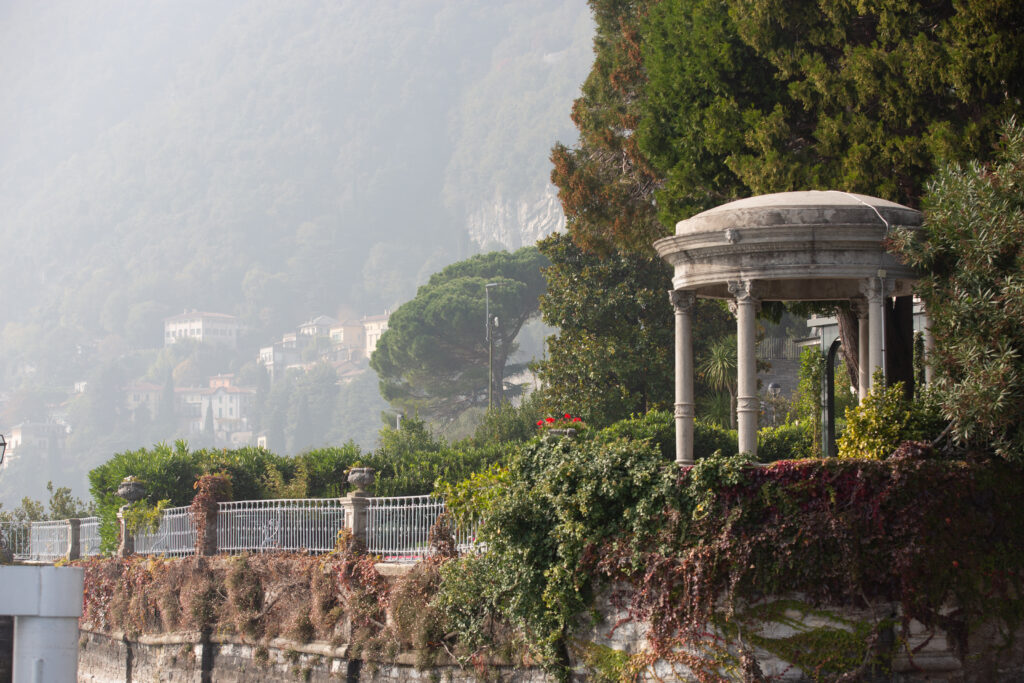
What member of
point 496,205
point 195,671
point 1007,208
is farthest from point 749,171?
point 496,205

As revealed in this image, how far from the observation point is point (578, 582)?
12211mm

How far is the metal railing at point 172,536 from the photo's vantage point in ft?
67.8

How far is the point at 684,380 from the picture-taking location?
13.7m

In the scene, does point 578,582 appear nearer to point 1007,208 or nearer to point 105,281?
point 1007,208

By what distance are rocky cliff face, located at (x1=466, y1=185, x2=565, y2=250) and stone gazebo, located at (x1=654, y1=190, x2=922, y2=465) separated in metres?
156

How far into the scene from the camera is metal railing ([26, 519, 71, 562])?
1000 inches

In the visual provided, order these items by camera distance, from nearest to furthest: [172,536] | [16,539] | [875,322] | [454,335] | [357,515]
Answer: [875,322], [357,515], [172,536], [16,539], [454,335]

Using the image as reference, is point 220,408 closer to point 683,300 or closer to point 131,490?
point 131,490

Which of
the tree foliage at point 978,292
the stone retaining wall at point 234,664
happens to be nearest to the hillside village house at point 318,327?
the stone retaining wall at point 234,664

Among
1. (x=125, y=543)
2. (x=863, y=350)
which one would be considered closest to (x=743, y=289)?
(x=863, y=350)

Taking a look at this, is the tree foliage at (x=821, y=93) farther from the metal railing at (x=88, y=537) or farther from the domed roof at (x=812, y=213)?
the metal railing at (x=88, y=537)

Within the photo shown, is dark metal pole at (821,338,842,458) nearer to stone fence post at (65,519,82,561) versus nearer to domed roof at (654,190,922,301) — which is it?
domed roof at (654,190,922,301)

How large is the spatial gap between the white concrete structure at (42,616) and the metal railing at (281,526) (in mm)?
6792

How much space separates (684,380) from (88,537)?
1576cm
